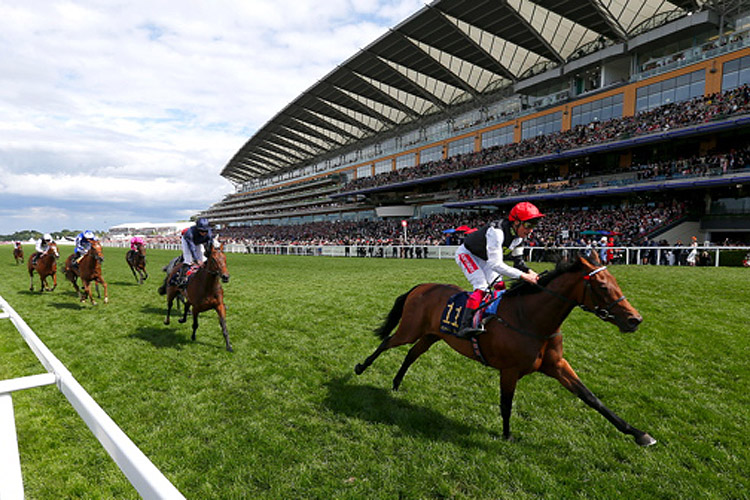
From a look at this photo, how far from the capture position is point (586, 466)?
2934 millimetres

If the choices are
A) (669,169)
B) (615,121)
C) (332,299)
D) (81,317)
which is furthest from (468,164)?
(81,317)

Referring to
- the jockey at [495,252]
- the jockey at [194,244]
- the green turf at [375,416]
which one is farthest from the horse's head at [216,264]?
the jockey at [495,252]

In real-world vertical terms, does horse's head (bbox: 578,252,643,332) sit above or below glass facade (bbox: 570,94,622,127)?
below

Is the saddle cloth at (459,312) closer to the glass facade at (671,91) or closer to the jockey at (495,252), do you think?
the jockey at (495,252)

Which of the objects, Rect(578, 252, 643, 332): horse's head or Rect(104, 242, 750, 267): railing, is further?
Rect(104, 242, 750, 267): railing

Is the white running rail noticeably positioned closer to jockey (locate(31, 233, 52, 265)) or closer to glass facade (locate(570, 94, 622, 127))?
jockey (locate(31, 233, 52, 265))

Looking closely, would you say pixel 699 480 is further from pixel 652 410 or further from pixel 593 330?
pixel 593 330

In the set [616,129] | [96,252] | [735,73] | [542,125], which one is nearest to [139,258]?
[96,252]

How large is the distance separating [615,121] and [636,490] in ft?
102

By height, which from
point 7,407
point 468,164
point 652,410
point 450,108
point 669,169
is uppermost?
point 450,108

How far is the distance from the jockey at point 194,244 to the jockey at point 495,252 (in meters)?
4.78

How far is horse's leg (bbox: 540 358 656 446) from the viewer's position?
3053 mm

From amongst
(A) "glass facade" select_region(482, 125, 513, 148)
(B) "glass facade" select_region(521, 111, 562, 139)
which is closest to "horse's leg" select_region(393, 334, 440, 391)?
(B) "glass facade" select_region(521, 111, 562, 139)

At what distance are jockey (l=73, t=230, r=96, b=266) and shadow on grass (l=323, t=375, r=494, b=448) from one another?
28.5 ft
